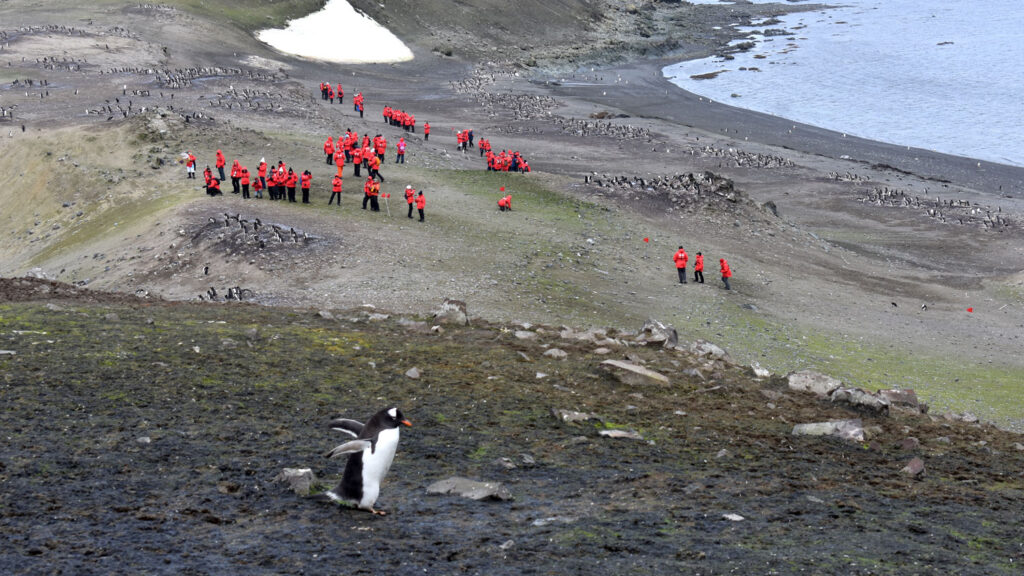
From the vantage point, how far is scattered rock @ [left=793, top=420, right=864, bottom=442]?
14.0 m

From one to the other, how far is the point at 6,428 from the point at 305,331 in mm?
6692

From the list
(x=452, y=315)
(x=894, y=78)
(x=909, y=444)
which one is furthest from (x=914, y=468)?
(x=894, y=78)

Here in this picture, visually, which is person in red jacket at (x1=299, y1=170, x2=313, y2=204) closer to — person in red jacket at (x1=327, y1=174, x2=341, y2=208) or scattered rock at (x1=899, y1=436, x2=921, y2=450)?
person in red jacket at (x1=327, y1=174, x2=341, y2=208)

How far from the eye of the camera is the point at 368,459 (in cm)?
971

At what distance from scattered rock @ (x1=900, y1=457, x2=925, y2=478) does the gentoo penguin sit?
7.10m

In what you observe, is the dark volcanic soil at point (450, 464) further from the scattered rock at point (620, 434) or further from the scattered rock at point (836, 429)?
the scattered rock at point (836, 429)

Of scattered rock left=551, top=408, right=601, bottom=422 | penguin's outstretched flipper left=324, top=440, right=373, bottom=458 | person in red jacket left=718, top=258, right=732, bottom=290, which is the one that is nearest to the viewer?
penguin's outstretched flipper left=324, top=440, right=373, bottom=458

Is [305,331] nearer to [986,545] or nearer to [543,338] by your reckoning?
[543,338]

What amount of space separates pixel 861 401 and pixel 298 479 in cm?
979

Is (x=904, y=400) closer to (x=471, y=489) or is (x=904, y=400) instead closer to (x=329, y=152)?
(x=471, y=489)

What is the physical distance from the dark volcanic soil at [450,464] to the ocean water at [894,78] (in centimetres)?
5671

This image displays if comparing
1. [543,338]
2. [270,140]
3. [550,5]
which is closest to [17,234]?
[270,140]

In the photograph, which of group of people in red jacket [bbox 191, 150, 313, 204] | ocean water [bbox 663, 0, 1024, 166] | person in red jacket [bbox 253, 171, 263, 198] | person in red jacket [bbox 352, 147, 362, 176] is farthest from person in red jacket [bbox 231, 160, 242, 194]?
ocean water [bbox 663, 0, 1024, 166]

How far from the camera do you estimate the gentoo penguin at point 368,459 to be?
32.0 feet
